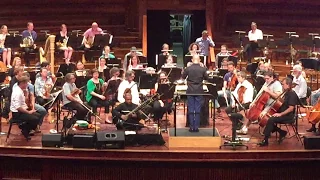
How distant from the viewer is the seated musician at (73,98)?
10.4m

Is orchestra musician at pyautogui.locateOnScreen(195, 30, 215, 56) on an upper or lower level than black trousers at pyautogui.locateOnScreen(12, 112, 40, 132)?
upper

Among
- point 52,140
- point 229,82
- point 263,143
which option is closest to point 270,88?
point 263,143

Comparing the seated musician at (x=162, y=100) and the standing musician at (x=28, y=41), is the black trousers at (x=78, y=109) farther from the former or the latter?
the standing musician at (x=28, y=41)

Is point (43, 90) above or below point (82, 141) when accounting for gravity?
above

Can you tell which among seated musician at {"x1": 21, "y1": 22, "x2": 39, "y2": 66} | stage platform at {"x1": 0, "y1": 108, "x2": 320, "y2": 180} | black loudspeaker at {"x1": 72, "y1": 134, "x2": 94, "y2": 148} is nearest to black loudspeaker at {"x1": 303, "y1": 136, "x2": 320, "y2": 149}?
stage platform at {"x1": 0, "y1": 108, "x2": 320, "y2": 180}

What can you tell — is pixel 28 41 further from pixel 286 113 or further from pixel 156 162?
pixel 286 113

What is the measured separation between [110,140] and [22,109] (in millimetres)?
1528

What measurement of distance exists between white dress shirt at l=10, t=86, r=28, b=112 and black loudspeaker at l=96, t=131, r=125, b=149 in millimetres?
1366

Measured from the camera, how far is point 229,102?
1155cm

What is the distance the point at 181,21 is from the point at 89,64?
599cm

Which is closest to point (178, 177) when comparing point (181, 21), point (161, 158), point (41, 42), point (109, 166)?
point (161, 158)

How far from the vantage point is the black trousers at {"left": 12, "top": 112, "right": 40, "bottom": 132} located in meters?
10.0

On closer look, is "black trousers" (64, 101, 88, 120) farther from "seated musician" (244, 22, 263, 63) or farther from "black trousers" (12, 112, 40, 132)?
"seated musician" (244, 22, 263, 63)

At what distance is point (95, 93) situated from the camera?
11.2 m
